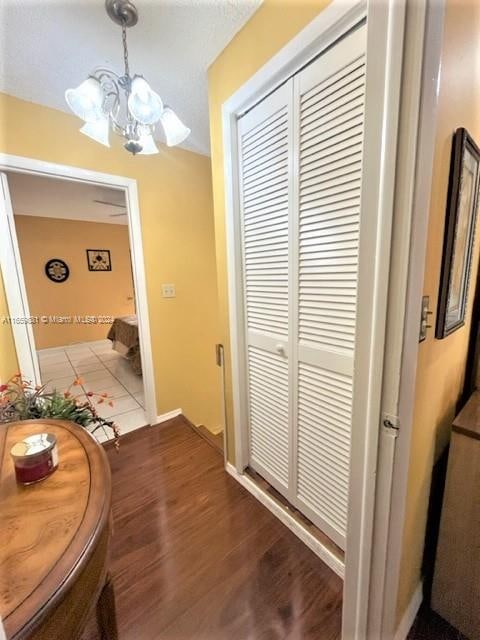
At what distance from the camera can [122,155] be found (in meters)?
1.98

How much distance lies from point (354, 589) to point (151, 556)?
0.94 metres

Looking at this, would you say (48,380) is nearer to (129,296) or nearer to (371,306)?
(129,296)

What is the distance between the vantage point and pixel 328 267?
1.06 metres

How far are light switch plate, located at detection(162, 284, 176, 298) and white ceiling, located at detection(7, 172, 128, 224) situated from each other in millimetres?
842

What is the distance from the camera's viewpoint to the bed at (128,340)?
320 cm

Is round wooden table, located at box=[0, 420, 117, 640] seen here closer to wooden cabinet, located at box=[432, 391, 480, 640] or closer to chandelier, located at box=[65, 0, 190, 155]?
wooden cabinet, located at box=[432, 391, 480, 640]

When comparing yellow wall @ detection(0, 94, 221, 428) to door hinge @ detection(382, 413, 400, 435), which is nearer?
door hinge @ detection(382, 413, 400, 435)

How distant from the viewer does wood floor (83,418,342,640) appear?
1.01 meters

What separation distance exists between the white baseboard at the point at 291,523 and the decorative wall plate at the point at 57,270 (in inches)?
147

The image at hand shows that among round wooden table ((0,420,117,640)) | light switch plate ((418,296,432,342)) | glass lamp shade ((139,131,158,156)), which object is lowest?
round wooden table ((0,420,117,640))

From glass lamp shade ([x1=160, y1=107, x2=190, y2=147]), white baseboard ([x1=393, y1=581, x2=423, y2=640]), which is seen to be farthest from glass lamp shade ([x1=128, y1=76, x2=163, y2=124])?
white baseboard ([x1=393, y1=581, x2=423, y2=640])

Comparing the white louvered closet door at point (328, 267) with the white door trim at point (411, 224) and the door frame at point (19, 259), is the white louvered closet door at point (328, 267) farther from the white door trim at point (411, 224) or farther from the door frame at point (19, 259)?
the door frame at point (19, 259)

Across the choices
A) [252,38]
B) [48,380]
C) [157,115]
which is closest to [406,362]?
[157,115]

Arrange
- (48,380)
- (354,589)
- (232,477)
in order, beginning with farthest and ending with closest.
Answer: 1. (48,380)
2. (232,477)
3. (354,589)
